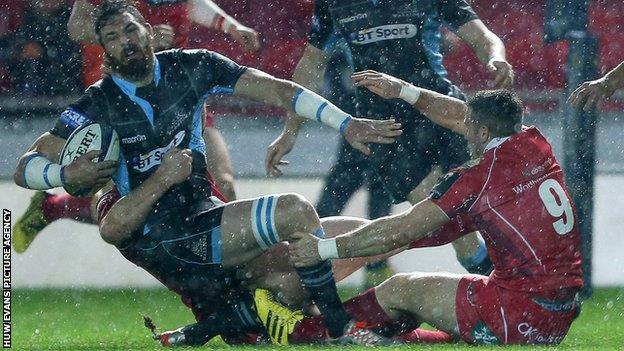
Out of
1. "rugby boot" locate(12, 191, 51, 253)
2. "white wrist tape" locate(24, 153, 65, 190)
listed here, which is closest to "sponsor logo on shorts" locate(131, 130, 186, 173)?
"white wrist tape" locate(24, 153, 65, 190)

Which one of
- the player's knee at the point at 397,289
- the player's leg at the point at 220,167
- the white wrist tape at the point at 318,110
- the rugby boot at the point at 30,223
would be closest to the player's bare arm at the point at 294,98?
the white wrist tape at the point at 318,110

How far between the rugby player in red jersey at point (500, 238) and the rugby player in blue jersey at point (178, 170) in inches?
11.2

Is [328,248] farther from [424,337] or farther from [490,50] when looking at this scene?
[490,50]

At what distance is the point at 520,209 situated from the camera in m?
5.84

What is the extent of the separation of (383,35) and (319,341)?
186cm

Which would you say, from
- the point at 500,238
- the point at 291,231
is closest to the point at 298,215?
the point at 291,231

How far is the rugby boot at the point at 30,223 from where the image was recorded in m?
8.49

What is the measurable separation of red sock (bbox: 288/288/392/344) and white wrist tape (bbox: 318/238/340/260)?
0.36 metres

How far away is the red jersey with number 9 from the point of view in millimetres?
5836

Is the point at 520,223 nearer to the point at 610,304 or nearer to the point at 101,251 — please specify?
the point at 610,304

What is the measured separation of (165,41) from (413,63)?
1291mm

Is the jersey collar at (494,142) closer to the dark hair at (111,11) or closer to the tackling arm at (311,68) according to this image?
the dark hair at (111,11)

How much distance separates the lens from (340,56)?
11.2 meters

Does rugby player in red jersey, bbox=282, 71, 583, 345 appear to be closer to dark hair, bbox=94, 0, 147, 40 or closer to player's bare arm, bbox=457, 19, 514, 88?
player's bare arm, bbox=457, 19, 514, 88
